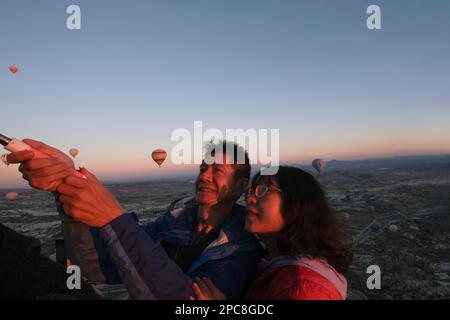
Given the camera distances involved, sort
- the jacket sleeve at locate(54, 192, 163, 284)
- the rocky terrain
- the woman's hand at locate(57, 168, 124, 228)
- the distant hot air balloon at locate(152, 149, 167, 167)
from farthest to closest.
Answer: the distant hot air balloon at locate(152, 149, 167, 167)
the rocky terrain
the jacket sleeve at locate(54, 192, 163, 284)
the woman's hand at locate(57, 168, 124, 228)

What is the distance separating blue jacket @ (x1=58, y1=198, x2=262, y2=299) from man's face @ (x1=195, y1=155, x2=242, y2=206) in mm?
212

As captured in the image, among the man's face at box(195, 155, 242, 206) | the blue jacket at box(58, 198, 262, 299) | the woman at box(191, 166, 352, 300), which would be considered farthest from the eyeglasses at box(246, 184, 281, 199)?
the man's face at box(195, 155, 242, 206)

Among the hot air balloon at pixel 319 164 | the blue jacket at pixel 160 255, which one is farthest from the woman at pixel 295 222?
the hot air balloon at pixel 319 164

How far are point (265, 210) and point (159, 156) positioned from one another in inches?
813

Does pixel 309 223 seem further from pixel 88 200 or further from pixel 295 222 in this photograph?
pixel 88 200

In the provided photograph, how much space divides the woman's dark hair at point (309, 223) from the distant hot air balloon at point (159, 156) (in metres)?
19.8

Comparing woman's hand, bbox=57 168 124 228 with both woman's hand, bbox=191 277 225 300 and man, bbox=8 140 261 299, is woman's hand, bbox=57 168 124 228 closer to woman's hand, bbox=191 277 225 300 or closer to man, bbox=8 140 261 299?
man, bbox=8 140 261 299

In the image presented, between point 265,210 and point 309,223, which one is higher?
point 265,210

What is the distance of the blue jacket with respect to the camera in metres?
1.55

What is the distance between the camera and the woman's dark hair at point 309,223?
8.18ft

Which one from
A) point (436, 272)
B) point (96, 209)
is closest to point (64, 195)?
point (96, 209)

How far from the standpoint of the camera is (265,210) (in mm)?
2580

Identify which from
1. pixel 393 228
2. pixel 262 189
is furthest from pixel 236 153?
pixel 393 228

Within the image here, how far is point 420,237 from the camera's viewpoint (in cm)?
2097
